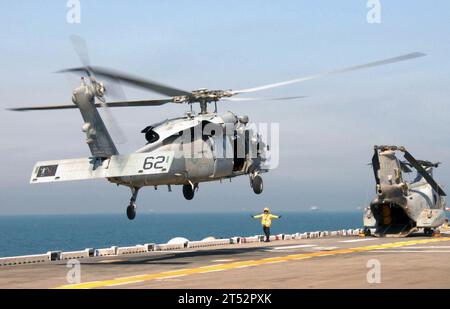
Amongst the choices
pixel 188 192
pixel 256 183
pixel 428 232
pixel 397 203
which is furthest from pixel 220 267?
pixel 428 232

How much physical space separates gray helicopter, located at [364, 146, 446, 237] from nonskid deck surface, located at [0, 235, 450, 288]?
839 centimetres

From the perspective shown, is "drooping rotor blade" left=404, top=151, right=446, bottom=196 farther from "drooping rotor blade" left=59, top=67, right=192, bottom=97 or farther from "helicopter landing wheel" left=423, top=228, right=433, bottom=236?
"drooping rotor blade" left=59, top=67, right=192, bottom=97

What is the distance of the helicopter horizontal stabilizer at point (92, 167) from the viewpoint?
1059 inches

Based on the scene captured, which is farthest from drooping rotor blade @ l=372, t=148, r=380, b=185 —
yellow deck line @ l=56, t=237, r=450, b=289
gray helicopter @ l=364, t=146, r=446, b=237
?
yellow deck line @ l=56, t=237, r=450, b=289

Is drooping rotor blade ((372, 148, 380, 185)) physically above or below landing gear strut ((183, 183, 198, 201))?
above

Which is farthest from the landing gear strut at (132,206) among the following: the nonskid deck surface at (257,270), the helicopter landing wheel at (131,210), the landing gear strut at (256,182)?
the landing gear strut at (256,182)

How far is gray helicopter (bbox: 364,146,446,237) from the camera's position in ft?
144

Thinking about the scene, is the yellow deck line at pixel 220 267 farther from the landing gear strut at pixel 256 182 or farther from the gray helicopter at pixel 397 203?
the gray helicopter at pixel 397 203

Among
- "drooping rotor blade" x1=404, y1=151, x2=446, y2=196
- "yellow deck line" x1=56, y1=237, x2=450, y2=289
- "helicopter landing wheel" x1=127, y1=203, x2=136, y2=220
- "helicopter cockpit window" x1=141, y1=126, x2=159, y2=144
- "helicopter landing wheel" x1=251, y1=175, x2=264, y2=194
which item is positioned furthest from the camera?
"drooping rotor blade" x1=404, y1=151, x2=446, y2=196
